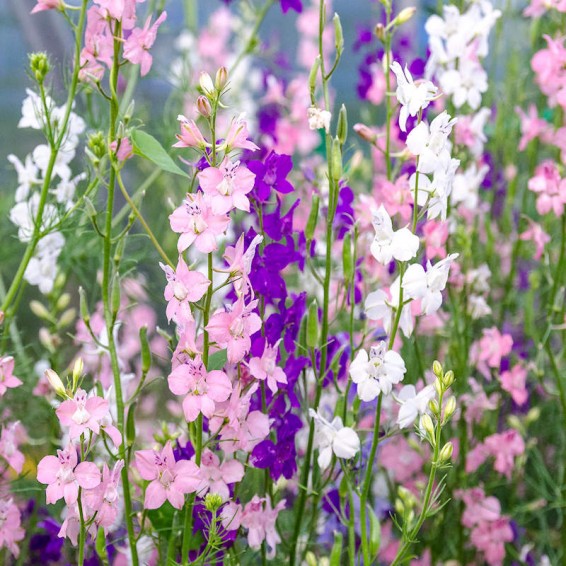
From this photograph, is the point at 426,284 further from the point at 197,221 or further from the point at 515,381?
the point at 515,381

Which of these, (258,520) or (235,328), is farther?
(258,520)

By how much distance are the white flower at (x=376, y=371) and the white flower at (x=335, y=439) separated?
5cm

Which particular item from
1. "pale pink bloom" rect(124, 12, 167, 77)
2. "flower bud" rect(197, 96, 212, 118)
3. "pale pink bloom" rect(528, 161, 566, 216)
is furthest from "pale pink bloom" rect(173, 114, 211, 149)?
"pale pink bloom" rect(528, 161, 566, 216)

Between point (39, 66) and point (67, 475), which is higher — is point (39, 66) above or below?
above

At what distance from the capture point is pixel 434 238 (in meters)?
1.06

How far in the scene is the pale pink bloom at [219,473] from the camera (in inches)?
31.9

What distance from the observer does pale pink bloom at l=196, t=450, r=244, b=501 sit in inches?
31.9

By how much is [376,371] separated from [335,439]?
8 cm

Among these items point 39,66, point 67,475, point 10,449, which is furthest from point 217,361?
point 39,66

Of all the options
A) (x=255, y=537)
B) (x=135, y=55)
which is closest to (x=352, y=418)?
(x=255, y=537)

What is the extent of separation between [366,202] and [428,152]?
298 millimetres

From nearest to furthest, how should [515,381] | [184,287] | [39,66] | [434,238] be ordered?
[184,287], [39,66], [434,238], [515,381]

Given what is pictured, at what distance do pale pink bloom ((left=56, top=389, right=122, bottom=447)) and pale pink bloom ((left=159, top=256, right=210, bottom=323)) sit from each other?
0.09m

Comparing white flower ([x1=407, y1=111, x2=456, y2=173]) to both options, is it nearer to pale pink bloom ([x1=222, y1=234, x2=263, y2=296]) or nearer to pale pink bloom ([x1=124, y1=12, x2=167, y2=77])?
pale pink bloom ([x1=222, y1=234, x2=263, y2=296])
